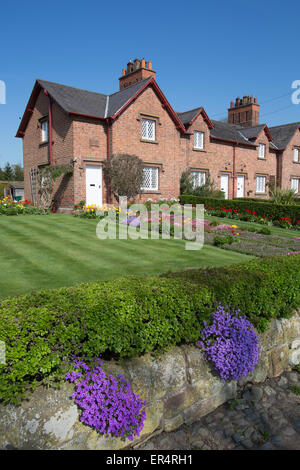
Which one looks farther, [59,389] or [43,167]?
[43,167]

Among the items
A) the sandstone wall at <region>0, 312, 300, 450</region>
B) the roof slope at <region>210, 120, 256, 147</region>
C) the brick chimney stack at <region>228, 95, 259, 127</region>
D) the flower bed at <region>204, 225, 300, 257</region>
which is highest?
the brick chimney stack at <region>228, 95, 259, 127</region>

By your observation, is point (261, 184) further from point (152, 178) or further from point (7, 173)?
point (7, 173)

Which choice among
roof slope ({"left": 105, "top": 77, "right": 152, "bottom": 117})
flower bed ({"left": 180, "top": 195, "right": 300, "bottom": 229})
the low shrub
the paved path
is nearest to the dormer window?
flower bed ({"left": 180, "top": 195, "right": 300, "bottom": 229})

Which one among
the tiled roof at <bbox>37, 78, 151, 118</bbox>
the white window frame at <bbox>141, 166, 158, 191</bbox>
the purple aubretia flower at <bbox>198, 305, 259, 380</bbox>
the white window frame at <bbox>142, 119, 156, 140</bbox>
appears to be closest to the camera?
the purple aubretia flower at <bbox>198, 305, 259, 380</bbox>

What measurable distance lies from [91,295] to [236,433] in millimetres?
2341

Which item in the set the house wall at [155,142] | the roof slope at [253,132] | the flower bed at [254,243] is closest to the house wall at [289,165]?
the roof slope at [253,132]

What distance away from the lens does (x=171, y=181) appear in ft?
75.0

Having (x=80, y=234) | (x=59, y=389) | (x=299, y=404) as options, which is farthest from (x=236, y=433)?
(x=80, y=234)

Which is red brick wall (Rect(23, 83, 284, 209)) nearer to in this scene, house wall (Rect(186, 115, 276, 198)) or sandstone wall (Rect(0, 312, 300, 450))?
house wall (Rect(186, 115, 276, 198))

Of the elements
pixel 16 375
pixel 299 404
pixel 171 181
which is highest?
pixel 171 181

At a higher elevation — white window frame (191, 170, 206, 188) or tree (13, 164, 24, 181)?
tree (13, 164, 24, 181)

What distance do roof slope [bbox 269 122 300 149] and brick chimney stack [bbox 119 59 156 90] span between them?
16.0 meters

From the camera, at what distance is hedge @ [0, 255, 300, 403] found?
121 inches
